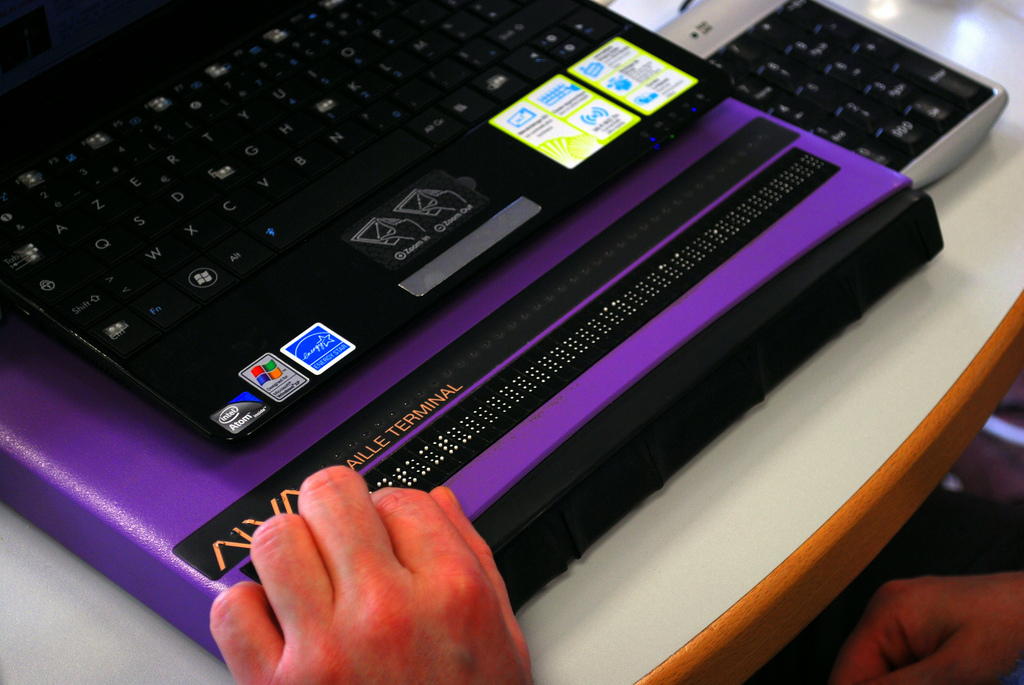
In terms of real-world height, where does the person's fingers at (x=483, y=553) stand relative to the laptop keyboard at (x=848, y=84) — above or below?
below

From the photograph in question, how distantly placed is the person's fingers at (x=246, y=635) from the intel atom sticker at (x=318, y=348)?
5.1 inches

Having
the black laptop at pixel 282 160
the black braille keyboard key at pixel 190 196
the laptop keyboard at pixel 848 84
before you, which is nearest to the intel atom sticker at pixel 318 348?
the black laptop at pixel 282 160

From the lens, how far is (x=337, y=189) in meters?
0.56

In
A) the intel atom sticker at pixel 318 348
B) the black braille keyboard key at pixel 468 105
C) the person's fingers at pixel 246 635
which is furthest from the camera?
the black braille keyboard key at pixel 468 105

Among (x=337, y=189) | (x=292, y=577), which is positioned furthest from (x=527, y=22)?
(x=292, y=577)

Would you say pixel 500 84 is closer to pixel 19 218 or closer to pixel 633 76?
pixel 633 76

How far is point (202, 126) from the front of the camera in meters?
0.58

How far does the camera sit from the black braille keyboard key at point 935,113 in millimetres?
664

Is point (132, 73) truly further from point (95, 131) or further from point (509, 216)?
point (509, 216)

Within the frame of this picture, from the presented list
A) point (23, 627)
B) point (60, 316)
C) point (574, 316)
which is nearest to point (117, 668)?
point (23, 627)

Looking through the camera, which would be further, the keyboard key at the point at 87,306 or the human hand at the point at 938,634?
the human hand at the point at 938,634

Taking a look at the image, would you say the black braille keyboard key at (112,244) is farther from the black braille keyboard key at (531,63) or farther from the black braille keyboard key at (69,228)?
the black braille keyboard key at (531,63)

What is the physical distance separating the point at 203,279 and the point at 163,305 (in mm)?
26

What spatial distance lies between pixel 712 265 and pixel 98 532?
358mm
